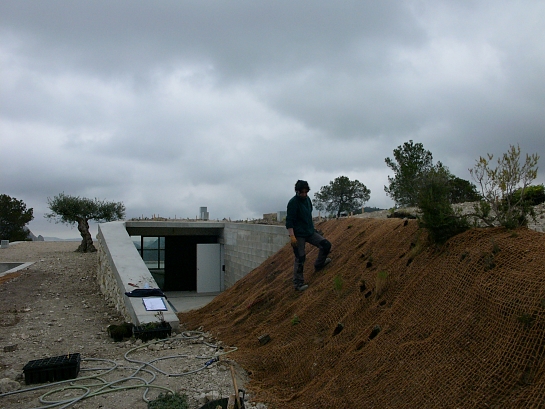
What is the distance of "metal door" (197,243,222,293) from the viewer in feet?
60.6

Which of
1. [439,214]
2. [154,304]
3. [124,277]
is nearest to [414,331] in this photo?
[439,214]

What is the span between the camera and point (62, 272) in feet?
45.3

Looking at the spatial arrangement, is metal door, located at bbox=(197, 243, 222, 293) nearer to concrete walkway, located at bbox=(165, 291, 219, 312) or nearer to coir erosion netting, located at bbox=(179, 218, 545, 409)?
concrete walkway, located at bbox=(165, 291, 219, 312)

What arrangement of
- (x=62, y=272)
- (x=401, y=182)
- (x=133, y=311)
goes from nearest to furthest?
1. (x=133, y=311)
2. (x=62, y=272)
3. (x=401, y=182)

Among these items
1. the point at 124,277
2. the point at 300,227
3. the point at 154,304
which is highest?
the point at 300,227

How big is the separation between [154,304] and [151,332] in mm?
1190

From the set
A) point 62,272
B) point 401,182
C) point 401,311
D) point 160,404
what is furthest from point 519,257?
point 401,182

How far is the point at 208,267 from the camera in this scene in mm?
18531

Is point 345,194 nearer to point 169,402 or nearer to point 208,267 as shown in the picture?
point 208,267

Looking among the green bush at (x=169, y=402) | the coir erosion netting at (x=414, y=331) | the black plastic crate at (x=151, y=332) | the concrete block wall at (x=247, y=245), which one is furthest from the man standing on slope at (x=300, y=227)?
the concrete block wall at (x=247, y=245)

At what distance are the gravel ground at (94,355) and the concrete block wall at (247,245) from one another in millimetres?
4675

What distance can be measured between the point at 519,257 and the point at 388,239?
8.52 feet

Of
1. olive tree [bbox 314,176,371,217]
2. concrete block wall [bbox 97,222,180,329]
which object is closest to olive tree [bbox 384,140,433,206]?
olive tree [bbox 314,176,371,217]

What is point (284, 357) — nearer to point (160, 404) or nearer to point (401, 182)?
point (160, 404)
